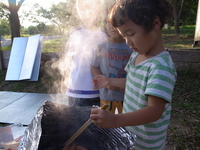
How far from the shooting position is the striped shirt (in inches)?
36.5

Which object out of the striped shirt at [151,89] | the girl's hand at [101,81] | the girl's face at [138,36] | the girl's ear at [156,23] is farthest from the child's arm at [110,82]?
the girl's ear at [156,23]

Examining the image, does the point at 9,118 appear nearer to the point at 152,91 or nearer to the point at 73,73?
the point at 73,73

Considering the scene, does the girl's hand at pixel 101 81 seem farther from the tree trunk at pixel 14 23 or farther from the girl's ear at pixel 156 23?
the tree trunk at pixel 14 23

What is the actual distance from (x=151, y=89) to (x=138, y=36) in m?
0.30

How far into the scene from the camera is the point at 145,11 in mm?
969

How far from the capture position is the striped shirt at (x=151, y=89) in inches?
36.5

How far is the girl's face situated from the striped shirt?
0.08 m

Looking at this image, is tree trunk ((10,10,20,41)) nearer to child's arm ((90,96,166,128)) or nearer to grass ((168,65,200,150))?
grass ((168,65,200,150))

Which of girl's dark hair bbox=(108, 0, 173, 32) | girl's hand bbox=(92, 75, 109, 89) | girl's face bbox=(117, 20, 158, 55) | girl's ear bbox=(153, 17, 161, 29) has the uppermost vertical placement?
girl's dark hair bbox=(108, 0, 173, 32)

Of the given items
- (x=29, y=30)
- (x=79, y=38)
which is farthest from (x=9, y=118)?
(x=29, y=30)

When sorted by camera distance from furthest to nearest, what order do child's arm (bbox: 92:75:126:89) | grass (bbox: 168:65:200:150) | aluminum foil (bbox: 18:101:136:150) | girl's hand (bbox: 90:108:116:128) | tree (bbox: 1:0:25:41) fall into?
tree (bbox: 1:0:25:41)
grass (bbox: 168:65:200:150)
child's arm (bbox: 92:75:126:89)
aluminum foil (bbox: 18:101:136:150)
girl's hand (bbox: 90:108:116:128)

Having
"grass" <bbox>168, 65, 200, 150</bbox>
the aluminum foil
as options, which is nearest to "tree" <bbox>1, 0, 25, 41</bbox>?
"grass" <bbox>168, 65, 200, 150</bbox>

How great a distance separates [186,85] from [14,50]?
5034 millimetres

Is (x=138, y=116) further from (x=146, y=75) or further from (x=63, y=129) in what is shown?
(x=63, y=129)
